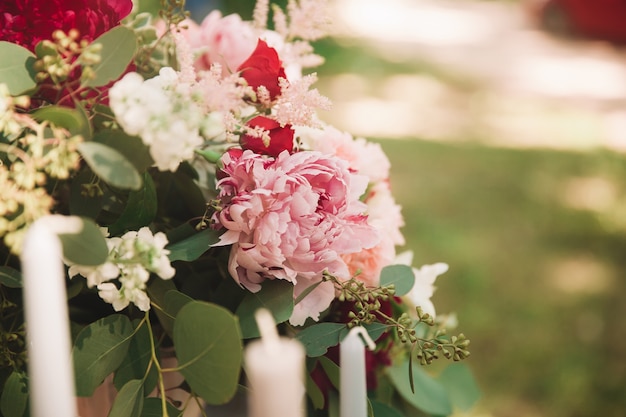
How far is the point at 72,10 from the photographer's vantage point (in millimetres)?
662

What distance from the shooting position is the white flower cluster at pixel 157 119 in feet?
1.70

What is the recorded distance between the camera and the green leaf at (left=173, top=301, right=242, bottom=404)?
1.79 ft

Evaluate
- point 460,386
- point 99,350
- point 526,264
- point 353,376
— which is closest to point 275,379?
point 353,376

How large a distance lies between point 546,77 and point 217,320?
4.50m

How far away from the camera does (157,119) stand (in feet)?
1.70

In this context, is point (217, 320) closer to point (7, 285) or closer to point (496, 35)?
point (7, 285)

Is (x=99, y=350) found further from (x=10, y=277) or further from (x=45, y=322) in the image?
(x=45, y=322)

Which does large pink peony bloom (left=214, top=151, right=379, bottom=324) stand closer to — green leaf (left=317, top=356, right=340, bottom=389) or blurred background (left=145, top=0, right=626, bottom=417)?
green leaf (left=317, top=356, right=340, bottom=389)

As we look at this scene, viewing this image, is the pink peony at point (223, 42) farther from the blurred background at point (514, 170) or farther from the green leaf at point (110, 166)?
the green leaf at point (110, 166)

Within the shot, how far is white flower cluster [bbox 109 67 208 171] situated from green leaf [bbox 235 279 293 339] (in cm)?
17

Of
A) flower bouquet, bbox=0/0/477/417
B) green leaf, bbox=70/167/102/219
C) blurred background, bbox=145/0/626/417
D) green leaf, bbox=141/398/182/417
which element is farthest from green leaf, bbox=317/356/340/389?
blurred background, bbox=145/0/626/417

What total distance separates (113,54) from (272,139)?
156 mm

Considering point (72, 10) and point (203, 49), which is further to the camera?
point (203, 49)

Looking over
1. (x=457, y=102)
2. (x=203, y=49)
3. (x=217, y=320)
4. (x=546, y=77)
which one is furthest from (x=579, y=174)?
(x=217, y=320)
